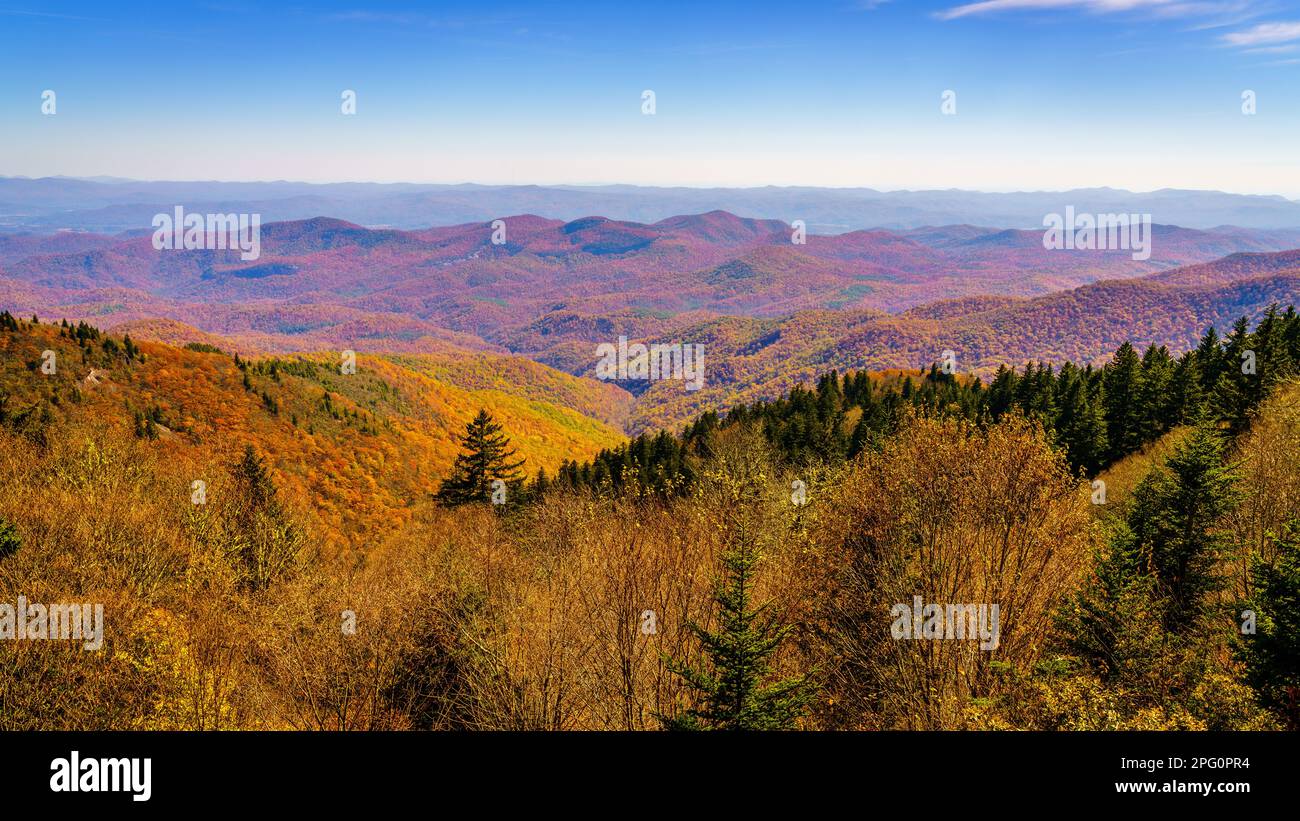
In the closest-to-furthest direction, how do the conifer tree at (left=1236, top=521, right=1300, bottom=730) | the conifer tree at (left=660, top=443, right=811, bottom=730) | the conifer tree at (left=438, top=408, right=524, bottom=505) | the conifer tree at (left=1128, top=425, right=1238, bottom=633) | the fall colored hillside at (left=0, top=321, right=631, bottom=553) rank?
the conifer tree at (left=1236, top=521, right=1300, bottom=730)
the conifer tree at (left=660, top=443, right=811, bottom=730)
the conifer tree at (left=1128, top=425, right=1238, bottom=633)
the conifer tree at (left=438, top=408, right=524, bottom=505)
the fall colored hillside at (left=0, top=321, right=631, bottom=553)

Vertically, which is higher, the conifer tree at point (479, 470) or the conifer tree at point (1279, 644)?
the conifer tree at point (1279, 644)

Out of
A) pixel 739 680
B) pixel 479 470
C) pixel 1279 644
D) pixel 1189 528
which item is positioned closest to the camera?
pixel 1279 644

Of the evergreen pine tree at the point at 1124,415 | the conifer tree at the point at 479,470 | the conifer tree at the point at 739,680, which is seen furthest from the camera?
the evergreen pine tree at the point at 1124,415

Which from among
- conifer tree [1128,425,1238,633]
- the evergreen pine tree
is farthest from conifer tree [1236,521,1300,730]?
the evergreen pine tree

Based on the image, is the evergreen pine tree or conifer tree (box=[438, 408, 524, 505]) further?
the evergreen pine tree

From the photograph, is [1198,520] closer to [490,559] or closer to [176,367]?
[490,559]

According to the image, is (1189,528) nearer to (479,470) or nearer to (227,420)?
(479,470)

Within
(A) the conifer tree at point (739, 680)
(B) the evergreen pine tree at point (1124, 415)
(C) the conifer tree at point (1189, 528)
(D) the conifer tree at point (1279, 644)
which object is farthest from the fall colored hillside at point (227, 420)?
(B) the evergreen pine tree at point (1124, 415)

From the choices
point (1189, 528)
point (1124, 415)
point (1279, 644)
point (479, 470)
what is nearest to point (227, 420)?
point (479, 470)

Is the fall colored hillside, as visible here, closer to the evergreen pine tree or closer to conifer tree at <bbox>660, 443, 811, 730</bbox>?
conifer tree at <bbox>660, 443, 811, 730</bbox>

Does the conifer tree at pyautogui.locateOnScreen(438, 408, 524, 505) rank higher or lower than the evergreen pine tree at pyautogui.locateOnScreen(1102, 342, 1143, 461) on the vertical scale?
lower

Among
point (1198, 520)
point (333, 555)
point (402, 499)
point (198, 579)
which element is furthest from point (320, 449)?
point (1198, 520)

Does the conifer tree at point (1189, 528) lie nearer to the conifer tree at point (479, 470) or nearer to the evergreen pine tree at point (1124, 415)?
the evergreen pine tree at point (1124, 415)
